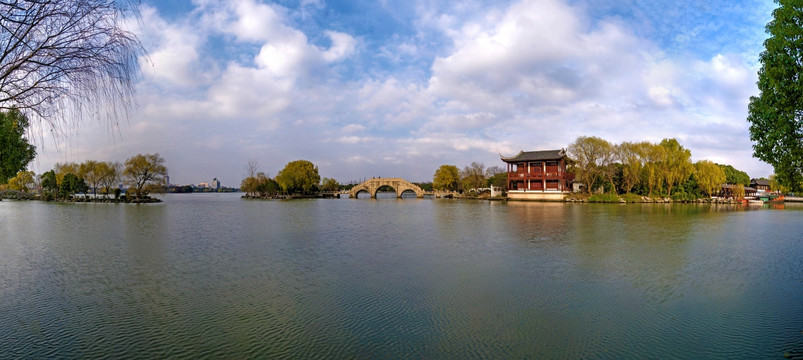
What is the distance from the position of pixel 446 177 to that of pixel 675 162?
143 ft

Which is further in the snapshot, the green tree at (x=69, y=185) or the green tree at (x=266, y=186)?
the green tree at (x=266, y=186)

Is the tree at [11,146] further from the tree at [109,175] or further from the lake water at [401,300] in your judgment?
the tree at [109,175]

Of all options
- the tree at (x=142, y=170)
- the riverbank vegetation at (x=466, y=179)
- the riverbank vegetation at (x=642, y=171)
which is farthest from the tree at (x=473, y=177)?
the tree at (x=142, y=170)

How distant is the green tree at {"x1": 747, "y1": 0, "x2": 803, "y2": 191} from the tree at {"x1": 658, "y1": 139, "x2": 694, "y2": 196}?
54.5 metres

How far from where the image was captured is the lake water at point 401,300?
7.02 meters

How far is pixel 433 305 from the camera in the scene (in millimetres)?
9266

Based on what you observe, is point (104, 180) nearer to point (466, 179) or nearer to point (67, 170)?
point (67, 170)

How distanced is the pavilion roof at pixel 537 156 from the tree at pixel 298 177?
44.8 meters

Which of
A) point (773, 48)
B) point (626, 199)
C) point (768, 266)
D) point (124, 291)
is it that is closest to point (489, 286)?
point (773, 48)

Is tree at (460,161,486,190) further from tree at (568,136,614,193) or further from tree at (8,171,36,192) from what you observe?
tree at (8,171,36,192)

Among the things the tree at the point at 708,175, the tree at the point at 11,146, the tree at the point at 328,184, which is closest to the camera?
the tree at the point at 11,146

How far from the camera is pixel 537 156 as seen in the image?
213ft

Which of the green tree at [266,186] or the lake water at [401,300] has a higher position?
the green tree at [266,186]

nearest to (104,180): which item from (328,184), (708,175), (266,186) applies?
(266,186)
